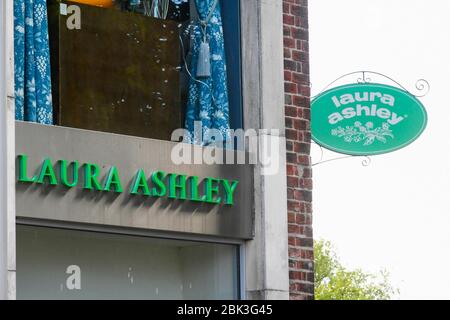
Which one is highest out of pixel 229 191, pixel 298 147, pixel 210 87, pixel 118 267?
pixel 210 87

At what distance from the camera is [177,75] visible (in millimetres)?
11727

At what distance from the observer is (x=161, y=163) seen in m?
11.2

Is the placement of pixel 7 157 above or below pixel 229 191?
above

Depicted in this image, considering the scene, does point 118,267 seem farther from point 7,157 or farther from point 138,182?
point 7,157

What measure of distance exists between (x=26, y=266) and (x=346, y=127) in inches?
135

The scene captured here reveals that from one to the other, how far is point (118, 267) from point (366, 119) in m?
2.78

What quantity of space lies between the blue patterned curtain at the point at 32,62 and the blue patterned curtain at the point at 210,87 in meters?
1.43

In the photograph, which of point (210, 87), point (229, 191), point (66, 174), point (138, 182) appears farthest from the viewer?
point (210, 87)

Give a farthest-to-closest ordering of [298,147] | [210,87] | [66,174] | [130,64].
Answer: [298,147]
[210,87]
[130,64]
[66,174]

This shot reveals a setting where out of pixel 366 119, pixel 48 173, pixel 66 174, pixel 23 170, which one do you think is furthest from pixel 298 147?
pixel 23 170

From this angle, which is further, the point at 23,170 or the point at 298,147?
the point at 298,147

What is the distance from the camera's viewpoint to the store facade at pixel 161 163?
10.6m
